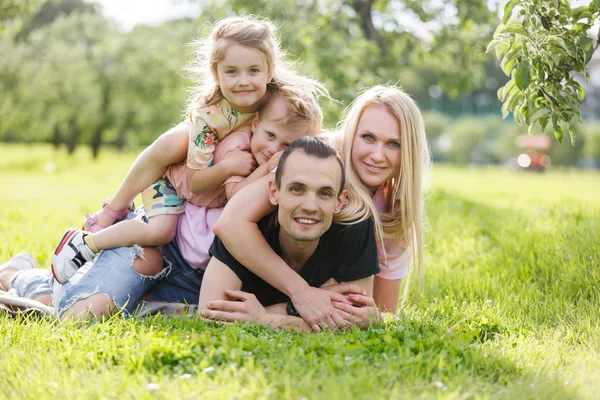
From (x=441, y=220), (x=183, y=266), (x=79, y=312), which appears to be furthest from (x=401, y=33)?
(x=79, y=312)

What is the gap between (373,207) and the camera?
12.2ft

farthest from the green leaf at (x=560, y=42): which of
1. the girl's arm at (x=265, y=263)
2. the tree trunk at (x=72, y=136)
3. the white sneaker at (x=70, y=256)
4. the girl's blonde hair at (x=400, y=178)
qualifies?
the tree trunk at (x=72, y=136)

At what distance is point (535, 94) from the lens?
4039 mm

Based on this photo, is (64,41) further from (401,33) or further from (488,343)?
(488,343)

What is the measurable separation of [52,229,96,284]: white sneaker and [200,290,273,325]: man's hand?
979mm

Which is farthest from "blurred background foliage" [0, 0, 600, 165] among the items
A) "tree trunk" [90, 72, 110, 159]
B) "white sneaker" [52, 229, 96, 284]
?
"white sneaker" [52, 229, 96, 284]

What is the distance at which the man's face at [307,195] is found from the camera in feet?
11.1

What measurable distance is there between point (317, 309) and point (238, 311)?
430 mm

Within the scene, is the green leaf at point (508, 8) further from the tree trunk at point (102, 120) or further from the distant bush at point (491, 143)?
the distant bush at point (491, 143)

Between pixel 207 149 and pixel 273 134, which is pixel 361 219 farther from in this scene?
pixel 207 149

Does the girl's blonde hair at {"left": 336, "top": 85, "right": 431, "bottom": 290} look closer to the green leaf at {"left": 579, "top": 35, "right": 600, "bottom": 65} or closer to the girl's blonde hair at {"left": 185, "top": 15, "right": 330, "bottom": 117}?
the girl's blonde hair at {"left": 185, "top": 15, "right": 330, "bottom": 117}

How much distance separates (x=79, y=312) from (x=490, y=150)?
32.4 m

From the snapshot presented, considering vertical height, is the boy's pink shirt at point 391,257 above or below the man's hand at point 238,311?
above

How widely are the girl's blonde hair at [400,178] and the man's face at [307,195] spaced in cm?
24
